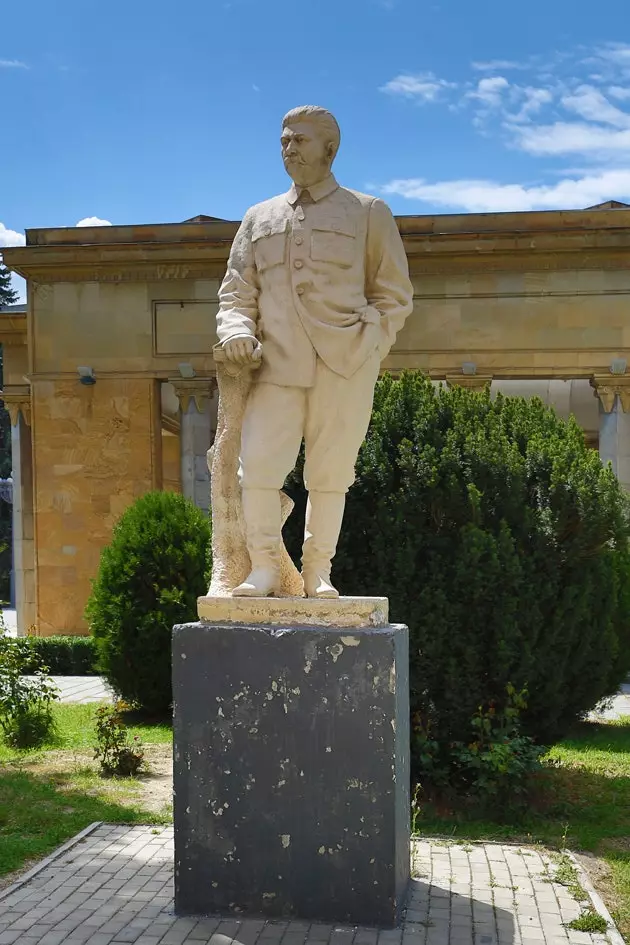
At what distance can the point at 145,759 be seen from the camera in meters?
9.48

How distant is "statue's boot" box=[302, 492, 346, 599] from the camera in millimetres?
5215

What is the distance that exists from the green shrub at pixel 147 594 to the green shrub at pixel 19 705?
1.22m

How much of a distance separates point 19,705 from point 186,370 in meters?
9.66

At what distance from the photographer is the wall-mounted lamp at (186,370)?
1808 centimetres

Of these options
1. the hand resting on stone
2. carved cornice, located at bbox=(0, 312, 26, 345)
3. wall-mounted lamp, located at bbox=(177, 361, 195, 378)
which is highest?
carved cornice, located at bbox=(0, 312, 26, 345)

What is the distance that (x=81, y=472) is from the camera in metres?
Result: 18.6

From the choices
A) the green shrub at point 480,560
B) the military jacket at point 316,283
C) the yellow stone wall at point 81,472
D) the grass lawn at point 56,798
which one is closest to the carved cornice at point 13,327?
the yellow stone wall at point 81,472

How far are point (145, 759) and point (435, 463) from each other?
4.07 m

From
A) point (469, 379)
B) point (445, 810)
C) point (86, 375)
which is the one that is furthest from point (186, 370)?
point (445, 810)

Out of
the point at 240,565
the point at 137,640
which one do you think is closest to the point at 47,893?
the point at 240,565

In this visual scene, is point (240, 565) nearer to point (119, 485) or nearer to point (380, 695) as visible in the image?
point (380, 695)

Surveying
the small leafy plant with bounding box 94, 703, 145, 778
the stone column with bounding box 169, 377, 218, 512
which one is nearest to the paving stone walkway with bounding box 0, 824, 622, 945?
the small leafy plant with bounding box 94, 703, 145, 778

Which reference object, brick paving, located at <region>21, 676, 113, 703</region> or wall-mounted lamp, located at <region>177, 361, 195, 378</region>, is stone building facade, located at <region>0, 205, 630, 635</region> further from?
brick paving, located at <region>21, 676, 113, 703</region>

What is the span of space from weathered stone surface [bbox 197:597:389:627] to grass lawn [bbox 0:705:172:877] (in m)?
2.25
